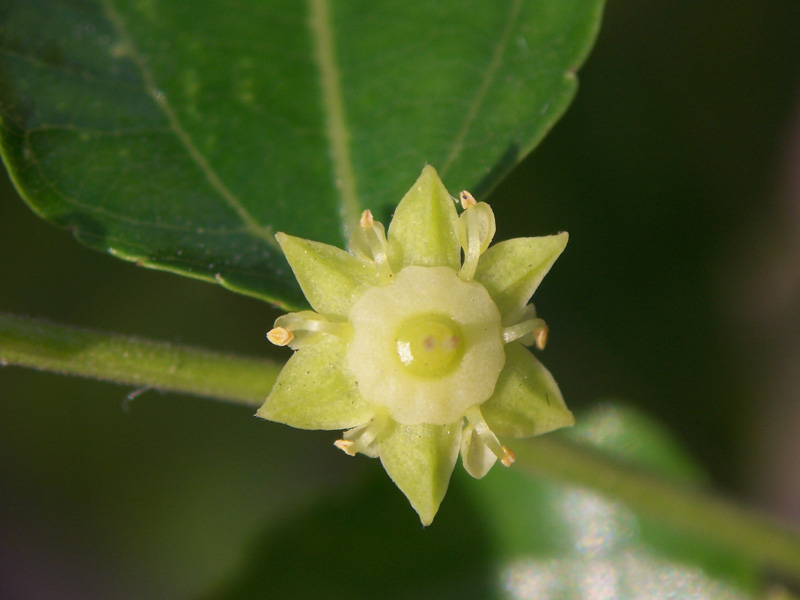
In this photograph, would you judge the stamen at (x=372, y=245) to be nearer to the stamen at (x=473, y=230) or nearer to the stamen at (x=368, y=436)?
the stamen at (x=473, y=230)

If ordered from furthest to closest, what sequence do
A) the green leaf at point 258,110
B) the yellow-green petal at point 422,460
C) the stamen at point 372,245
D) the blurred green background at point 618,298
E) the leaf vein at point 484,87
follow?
1. the blurred green background at point 618,298
2. the leaf vein at point 484,87
3. the green leaf at point 258,110
4. the stamen at point 372,245
5. the yellow-green petal at point 422,460

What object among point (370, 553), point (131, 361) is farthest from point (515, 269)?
point (370, 553)

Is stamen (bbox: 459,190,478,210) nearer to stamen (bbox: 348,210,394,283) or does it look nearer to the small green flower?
the small green flower

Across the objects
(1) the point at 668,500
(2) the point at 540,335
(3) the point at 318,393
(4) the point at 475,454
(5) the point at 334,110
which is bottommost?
(1) the point at 668,500

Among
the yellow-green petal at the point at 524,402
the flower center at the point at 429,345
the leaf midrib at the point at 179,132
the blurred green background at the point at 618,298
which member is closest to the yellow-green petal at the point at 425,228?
the flower center at the point at 429,345

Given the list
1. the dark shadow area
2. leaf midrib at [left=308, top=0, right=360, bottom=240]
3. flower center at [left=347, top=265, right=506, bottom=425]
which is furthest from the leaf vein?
the dark shadow area

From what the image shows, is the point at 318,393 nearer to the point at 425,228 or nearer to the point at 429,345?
the point at 429,345

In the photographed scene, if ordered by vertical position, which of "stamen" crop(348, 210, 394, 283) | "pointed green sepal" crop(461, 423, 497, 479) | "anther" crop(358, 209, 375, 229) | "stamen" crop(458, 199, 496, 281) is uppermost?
"anther" crop(358, 209, 375, 229)
